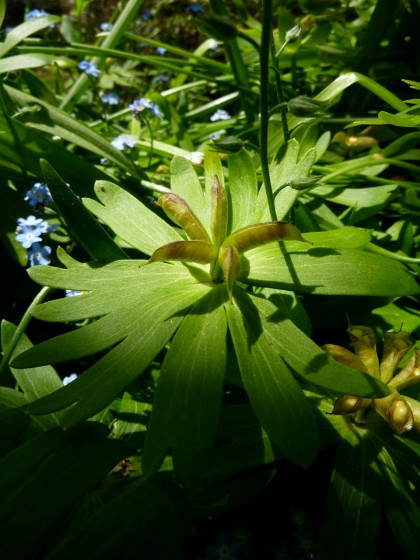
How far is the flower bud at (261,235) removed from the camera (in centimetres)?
88

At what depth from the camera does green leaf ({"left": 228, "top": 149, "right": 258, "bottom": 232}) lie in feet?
3.43

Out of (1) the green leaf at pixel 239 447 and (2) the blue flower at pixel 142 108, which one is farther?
(2) the blue flower at pixel 142 108

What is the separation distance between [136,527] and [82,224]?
1.84 feet

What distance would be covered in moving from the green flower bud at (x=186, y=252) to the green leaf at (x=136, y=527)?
1.14ft

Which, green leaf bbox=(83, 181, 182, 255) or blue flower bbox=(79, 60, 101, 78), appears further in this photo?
blue flower bbox=(79, 60, 101, 78)

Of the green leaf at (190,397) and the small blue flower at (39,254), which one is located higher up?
the small blue flower at (39,254)

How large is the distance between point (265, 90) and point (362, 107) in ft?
3.39

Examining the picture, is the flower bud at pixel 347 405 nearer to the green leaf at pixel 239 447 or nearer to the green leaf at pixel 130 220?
the green leaf at pixel 239 447

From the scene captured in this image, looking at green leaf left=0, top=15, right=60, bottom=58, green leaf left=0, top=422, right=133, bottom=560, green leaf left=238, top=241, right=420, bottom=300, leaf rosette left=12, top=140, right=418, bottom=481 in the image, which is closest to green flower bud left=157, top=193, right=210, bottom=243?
leaf rosette left=12, top=140, right=418, bottom=481

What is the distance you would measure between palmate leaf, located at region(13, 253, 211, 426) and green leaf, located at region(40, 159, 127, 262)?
6cm

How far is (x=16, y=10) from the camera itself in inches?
143

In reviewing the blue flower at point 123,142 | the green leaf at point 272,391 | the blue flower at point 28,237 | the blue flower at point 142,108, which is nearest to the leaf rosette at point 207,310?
the green leaf at point 272,391

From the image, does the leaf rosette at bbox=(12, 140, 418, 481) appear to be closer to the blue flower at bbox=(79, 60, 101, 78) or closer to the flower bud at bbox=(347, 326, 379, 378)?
the flower bud at bbox=(347, 326, 379, 378)

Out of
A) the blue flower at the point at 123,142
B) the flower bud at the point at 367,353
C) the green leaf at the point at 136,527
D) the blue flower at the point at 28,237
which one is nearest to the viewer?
the green leaf at the point at 136,527
